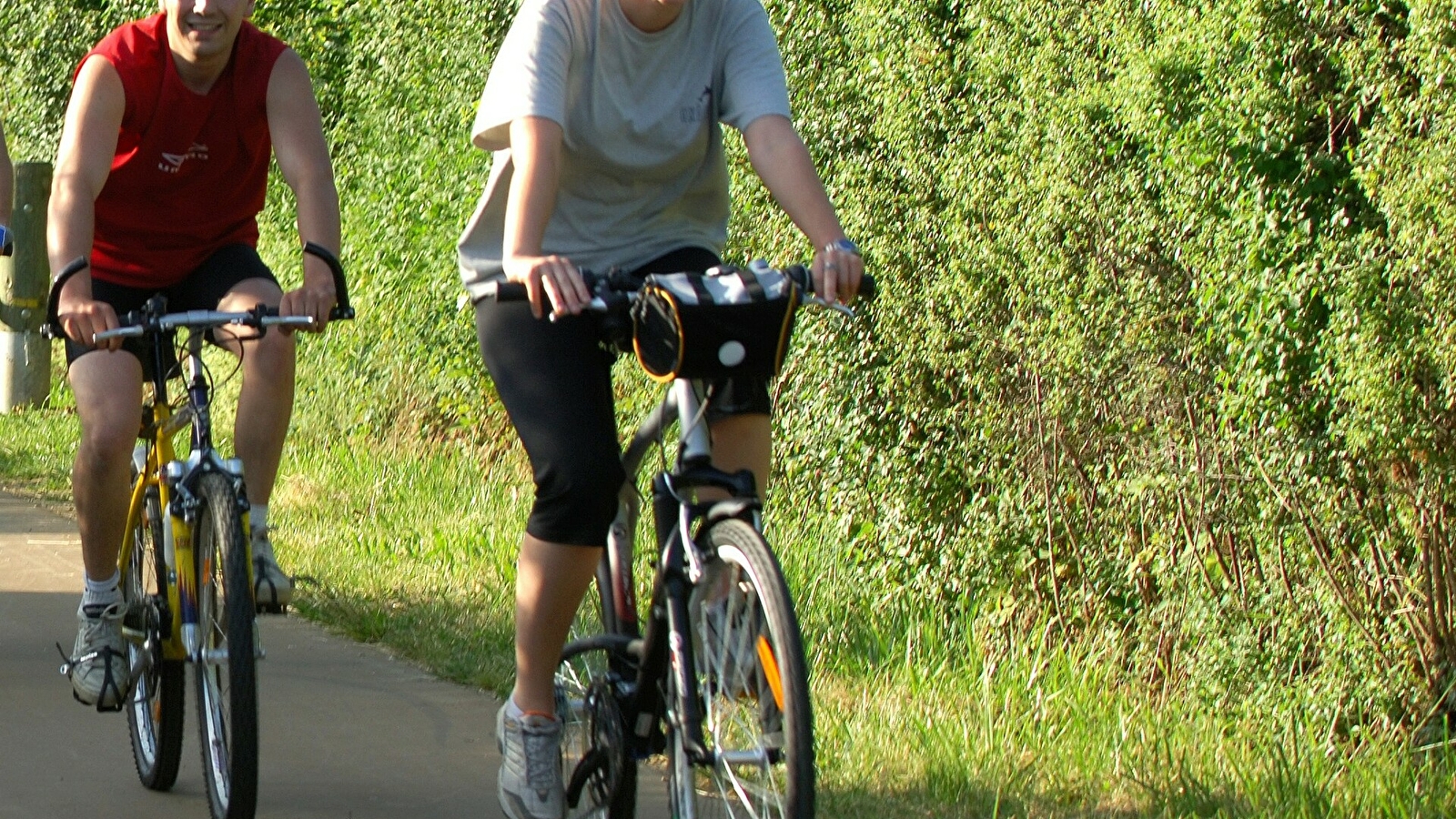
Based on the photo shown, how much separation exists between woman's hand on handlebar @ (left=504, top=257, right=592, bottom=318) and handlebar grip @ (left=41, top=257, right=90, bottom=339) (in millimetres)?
1468

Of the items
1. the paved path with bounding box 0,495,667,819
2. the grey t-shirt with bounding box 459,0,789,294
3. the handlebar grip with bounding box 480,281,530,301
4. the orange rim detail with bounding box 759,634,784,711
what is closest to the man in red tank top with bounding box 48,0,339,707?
the paved path with bounding box 0,495,667,819

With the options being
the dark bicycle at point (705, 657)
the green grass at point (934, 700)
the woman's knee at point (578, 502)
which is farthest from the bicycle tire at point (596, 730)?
the green grass at point (934, 700)

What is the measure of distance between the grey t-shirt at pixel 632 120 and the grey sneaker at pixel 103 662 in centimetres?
161

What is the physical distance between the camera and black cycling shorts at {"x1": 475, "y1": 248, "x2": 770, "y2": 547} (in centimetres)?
362

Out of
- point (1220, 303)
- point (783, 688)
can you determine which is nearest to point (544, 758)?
point (783, 688)

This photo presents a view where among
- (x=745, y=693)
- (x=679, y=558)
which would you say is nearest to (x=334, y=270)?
(x=679, y=558)

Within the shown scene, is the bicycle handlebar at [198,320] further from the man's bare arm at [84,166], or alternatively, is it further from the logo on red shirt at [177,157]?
the logo on red shirt at [177,157]

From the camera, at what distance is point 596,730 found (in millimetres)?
3898

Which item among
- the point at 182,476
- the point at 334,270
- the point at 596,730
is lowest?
the point at 596,730

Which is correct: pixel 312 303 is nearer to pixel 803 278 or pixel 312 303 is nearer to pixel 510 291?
pixel 510 291

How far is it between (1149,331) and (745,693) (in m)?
2.63

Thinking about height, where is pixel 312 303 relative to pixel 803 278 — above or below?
above

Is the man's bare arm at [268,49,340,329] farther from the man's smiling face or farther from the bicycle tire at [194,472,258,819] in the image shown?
the bicycle tire at [194,472,258,819]

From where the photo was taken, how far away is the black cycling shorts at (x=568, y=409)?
3.62 m
